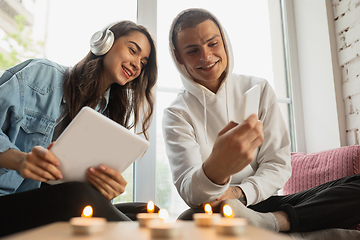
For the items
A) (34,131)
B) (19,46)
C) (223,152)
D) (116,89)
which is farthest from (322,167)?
(19,46)

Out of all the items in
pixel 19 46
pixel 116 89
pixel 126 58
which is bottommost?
pixel 116 89

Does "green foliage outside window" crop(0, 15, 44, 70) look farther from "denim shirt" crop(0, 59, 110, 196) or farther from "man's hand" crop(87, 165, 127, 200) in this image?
"man's hand" crop(87, 165, 127, 200)

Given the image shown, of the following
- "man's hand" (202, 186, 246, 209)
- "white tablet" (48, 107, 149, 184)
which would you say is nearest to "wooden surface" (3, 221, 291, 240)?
"white tablet" (48, 107, 149, 184)

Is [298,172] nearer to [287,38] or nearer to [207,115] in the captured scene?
[207,115]

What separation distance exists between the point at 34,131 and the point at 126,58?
0.50m

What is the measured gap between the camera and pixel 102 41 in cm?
124

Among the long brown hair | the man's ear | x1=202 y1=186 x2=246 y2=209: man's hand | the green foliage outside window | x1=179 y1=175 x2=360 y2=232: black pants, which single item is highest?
the green foliage outside window

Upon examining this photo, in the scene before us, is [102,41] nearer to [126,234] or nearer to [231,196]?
[231,196]

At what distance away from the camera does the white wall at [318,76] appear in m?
1.95

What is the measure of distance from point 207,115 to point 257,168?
339mm

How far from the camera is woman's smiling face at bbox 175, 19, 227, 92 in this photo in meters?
1.28

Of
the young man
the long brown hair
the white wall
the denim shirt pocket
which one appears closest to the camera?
the young man

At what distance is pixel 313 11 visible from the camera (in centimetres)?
217

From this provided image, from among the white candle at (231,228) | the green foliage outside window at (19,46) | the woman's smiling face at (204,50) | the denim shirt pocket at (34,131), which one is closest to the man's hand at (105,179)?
the denim shirt pocket at (34,131)
